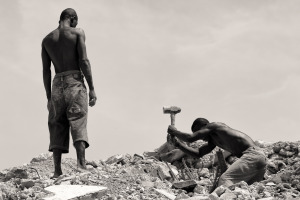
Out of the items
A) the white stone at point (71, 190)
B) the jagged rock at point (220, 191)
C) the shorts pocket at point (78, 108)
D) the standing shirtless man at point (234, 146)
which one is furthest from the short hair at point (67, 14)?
the jagged rock at point (220, 191)

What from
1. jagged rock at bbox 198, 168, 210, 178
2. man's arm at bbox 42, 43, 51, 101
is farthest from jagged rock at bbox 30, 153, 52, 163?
man's arm at bbox 42, 43, 51, 101

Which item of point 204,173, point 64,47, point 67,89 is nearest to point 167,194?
point 67,89

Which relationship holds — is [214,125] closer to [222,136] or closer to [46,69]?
[222,136]

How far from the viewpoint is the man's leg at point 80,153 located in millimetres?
9039

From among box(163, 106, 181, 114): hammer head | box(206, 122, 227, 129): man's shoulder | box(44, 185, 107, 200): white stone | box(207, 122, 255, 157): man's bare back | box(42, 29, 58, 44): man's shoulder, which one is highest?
box(42, 29, 58, 44): man's shoulder

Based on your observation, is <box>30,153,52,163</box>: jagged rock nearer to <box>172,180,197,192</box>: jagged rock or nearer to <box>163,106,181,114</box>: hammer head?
<box>163,106,181,114</box>: hammer head

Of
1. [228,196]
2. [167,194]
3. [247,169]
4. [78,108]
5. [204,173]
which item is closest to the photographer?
[228,196]

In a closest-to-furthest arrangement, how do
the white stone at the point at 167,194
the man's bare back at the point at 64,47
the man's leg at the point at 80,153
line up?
the white stone at the point at 167,194 < the man's leg at the point at 80,153 < the man's bare back at the point at 64,47

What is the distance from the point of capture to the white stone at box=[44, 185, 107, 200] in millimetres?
7489

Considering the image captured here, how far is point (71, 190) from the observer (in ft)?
25.3

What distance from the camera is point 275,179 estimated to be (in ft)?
30.7

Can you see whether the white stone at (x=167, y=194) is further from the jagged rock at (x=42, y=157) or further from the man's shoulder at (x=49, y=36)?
the jagged rock at (x=42, y=157)

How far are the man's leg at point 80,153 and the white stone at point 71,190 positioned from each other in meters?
1.13

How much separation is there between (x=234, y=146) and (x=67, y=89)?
7.91 feet
